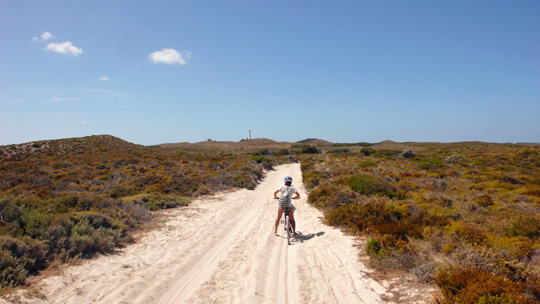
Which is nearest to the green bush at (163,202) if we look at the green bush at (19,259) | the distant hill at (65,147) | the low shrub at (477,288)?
the green bush at (19,259)

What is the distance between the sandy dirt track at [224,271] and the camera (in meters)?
4.50

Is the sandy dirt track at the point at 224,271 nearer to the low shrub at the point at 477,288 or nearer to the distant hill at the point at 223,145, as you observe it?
the low shrub at the point at 477,288

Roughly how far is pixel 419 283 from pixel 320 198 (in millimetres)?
7247

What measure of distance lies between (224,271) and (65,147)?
51297 mm

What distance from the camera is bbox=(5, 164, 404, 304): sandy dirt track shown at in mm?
4500

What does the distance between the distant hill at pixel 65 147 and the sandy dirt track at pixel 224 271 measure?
44515mm

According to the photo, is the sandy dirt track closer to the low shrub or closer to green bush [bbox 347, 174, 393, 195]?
the low shrub

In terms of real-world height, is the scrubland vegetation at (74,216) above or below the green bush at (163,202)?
above

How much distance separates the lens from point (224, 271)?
5.57 meters

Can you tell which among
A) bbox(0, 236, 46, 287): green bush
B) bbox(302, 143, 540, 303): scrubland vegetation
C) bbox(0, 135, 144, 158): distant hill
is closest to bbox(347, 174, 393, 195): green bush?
A: bbox(302, 143, 540, 303): scrubland vegetation

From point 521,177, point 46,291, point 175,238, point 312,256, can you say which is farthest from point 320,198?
point 521,177

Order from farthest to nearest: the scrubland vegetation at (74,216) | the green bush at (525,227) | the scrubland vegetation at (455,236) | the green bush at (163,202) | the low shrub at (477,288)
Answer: the green bush at (163,202), the green bush at (525,227), the scrubland vegetation at (74,216), the scrubland vegetation at (455,236), the low shrub at (477,288)

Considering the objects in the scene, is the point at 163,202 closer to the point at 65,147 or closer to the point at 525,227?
the point at 525,227

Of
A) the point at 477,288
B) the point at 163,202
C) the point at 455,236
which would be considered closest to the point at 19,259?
the point at 163,202
